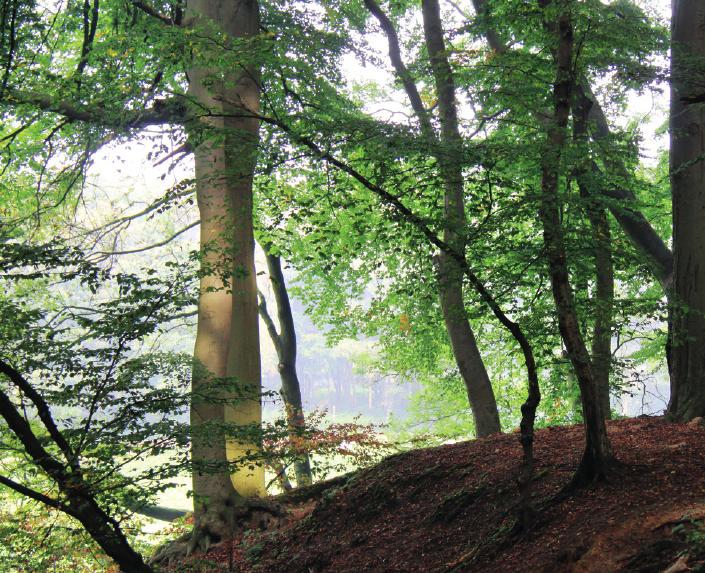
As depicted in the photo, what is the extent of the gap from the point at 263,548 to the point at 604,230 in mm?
4889

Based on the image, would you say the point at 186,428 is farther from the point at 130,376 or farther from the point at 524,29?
the point at 524,29

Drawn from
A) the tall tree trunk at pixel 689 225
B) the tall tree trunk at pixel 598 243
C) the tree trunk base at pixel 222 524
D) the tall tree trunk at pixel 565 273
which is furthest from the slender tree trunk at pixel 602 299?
the tree trunk base at pixel 222 524

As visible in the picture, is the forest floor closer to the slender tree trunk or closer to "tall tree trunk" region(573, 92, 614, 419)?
the slender tree trunk

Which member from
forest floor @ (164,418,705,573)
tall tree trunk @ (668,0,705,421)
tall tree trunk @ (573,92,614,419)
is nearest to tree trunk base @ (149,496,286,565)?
forest floor @ (164,418,705,573)

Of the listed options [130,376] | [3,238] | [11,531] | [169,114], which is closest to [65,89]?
[169,114]

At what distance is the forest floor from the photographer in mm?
4465

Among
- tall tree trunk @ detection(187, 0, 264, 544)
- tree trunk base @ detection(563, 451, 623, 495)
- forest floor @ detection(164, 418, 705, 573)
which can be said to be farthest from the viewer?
tall tree trunk @ detection(187, 0, 264, 544)

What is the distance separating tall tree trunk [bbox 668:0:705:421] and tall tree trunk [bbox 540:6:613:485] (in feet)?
5.35

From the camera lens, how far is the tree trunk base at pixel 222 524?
7.65m

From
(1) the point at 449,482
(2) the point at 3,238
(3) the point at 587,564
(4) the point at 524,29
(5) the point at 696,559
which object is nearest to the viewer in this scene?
(5) the point at 696,559

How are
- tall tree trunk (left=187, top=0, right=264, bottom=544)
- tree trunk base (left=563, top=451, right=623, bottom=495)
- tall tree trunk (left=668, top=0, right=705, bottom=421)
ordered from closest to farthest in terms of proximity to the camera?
tree trunk base (left=563, top=451, right=623, bottom=495) → tall tree trunk (left=668, top=0, right=705, bottom=421) → tall tree trunk (left=187, top=0, right=264, bottom=544)

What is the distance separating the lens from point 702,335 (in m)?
6.47

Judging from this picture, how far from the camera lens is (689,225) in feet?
21.9

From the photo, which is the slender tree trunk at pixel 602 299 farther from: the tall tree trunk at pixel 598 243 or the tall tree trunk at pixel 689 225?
the tall tree trunk at pixel 689 225
